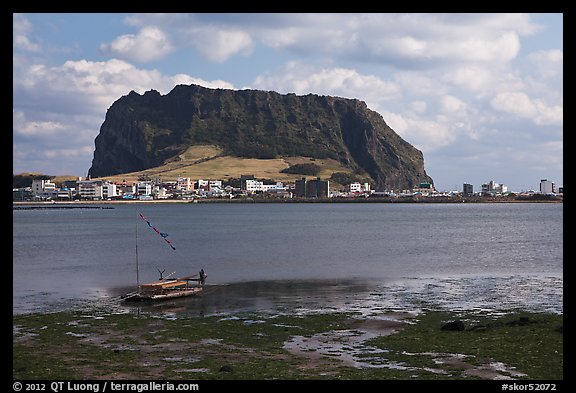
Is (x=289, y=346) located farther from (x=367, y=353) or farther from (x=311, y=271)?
(x=311, y=271)

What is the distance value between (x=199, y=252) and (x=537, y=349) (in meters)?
67.1

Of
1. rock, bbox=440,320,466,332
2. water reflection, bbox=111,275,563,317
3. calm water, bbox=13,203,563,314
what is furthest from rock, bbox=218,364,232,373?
calm water, bbox=13,203,563,314

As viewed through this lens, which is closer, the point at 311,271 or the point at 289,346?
the point at 289,346

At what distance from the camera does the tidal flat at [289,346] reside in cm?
2442

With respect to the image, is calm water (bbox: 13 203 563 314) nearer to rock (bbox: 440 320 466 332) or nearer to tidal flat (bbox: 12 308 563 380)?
tidal flat (bbox: 12 308 563 380)

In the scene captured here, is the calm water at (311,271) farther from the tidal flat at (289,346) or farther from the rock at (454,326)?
the rock at (454,326)

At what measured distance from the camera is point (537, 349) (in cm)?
2766

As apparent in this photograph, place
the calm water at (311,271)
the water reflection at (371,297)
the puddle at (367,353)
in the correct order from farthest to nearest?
the calm water at (311,271) < the water reflection at (371,297) < the puddle at (367,353)

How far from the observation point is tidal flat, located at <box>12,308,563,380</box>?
24.4 metres

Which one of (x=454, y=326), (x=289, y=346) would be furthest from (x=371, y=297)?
(x=289, y=346)

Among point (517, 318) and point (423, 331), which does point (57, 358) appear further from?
point (517, 318)

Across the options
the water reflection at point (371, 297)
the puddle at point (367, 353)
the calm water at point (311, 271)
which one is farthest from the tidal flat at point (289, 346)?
the calm water at point (311, 271)

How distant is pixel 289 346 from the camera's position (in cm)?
3003
